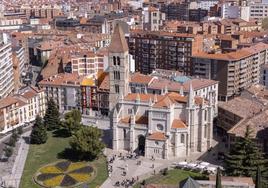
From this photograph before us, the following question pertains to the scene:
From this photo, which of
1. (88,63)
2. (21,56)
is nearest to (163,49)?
(88,63)

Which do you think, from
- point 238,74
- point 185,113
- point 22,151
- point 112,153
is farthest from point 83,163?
point 238,74

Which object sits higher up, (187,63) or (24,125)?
(187,63)

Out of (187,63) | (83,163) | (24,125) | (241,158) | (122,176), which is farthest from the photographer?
(187,63)

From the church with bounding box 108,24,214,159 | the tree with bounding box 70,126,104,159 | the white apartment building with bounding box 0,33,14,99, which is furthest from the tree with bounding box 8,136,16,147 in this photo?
the white apartment building with bounding box 0,33,14,99

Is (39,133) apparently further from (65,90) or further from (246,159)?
(246,159)

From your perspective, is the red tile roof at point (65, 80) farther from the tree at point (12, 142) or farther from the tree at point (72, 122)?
the tree at point (12, 142)

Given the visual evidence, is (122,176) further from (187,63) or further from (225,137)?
(187,63)

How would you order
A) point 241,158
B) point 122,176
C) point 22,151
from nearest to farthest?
1. point 241,158
2. point 122,176
3. point 22,151
